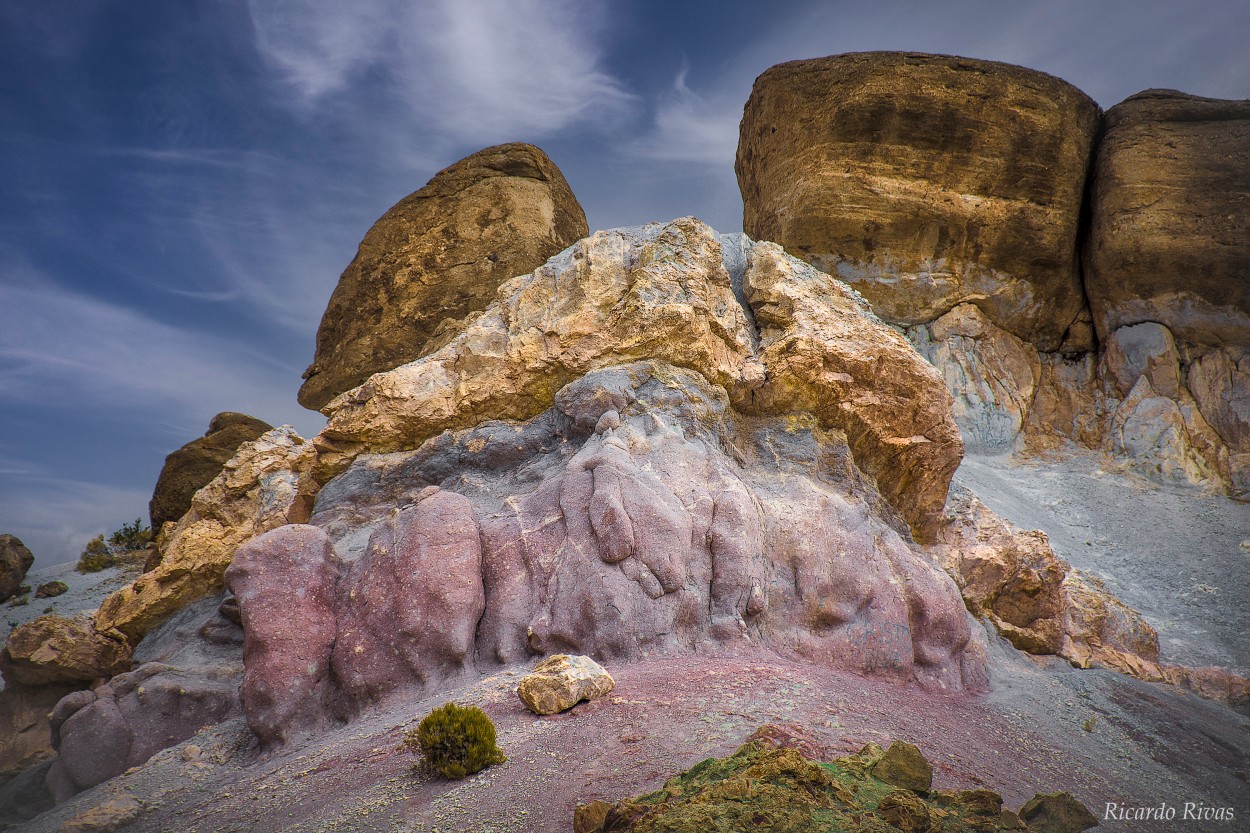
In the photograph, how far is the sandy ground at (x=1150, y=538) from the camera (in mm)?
18062

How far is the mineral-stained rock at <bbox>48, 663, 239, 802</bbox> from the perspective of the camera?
27.8 ft

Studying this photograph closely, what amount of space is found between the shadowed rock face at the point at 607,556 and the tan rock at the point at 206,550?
121 cm

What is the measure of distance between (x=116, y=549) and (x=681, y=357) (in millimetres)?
25156

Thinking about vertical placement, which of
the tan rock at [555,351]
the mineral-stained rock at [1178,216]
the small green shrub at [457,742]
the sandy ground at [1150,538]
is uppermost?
the mineral-stained rock at [1178,216]

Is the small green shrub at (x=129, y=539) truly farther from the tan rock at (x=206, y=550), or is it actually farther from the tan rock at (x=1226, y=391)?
the tan rock at (x=1226, y=391)

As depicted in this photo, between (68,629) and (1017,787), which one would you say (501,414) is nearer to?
(68,629)

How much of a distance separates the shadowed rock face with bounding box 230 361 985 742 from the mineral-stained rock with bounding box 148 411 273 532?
13381 mm

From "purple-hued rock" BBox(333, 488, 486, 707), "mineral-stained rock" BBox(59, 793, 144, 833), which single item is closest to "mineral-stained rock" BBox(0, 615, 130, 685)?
"purple-hued rock" BBox(333, 488, 486, 707)

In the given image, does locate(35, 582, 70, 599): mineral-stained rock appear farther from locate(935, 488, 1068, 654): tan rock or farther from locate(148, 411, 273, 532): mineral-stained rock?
locate(935, 488, 1068, 654): tan rock

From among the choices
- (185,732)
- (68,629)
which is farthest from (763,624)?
(68,629)

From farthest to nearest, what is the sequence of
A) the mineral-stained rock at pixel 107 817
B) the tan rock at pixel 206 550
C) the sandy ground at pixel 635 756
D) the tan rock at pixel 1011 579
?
the tan rock at pixel 1011 579, the tan rock at pixel 206 550, the mineral-stained rock at pixel 107 817, the sandy ground at pixel 635 756

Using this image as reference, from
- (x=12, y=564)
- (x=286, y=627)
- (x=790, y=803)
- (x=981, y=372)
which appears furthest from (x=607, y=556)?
(x=12, y=564)

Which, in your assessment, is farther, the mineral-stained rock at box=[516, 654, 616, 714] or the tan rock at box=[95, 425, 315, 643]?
the tan rock at box=[95, 425, 315, 643]

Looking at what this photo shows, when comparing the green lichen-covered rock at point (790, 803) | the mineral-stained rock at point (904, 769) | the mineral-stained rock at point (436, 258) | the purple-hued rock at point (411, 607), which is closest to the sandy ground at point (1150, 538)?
the mineral-stained rock at point (436, 258)
